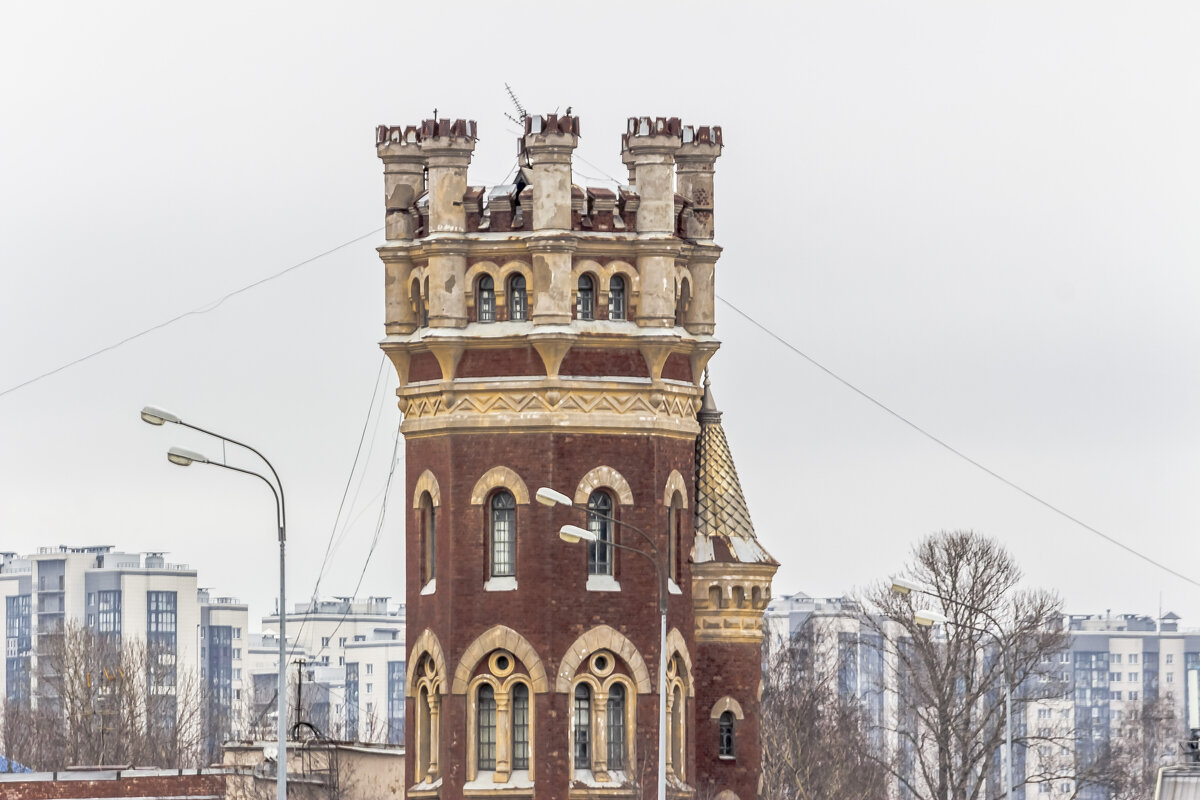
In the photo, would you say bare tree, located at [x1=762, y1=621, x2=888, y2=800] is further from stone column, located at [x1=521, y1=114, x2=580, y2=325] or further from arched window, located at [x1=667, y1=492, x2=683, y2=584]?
stone column, located at [x1=521, y1=114, x2=580, y2=325]

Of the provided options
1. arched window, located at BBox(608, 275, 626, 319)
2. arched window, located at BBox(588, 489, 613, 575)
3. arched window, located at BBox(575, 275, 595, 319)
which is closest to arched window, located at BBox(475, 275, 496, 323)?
arched window, located at BBox(575, 275, 595, 319)

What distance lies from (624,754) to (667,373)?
8.33 m

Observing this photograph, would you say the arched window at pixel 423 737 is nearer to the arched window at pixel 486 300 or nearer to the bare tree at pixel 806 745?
the arched window at pixel 486 300

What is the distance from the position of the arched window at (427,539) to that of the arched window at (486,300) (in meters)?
4.14

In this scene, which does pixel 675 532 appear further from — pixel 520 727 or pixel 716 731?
pixel 520 727

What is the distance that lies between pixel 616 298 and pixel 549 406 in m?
2.96

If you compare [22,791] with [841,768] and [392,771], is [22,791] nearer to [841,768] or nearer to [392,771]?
[392,771]

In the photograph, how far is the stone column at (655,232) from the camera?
Result: 65.0 meters

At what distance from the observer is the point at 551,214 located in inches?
2534

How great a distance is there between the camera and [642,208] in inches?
2566

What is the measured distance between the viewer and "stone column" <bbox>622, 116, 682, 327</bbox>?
213ft

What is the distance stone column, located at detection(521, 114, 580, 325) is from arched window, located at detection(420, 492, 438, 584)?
4.99m

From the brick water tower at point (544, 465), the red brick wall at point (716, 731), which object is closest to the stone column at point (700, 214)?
the brick water tower at point (544, 465)

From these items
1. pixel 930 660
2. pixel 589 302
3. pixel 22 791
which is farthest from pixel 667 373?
pixel 930 660
